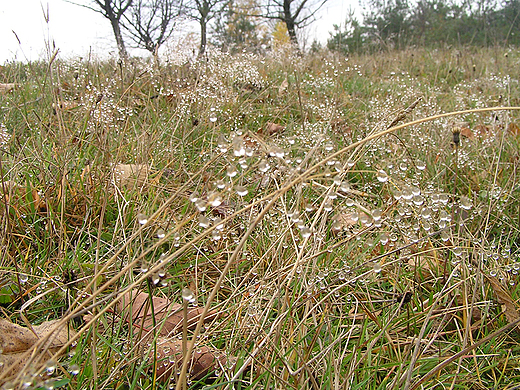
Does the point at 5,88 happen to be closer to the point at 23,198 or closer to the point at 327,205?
the point at 23,198

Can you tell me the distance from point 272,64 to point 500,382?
4.56 meters

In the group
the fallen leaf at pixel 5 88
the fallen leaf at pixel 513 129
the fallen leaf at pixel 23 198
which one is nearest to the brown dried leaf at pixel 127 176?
the fallen leaf at pixel 23 198

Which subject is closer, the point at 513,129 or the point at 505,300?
the point at 505,300

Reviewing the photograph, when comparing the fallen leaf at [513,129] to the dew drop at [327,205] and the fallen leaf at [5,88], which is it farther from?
the fallen leaf at [5,88]

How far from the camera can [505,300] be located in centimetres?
122

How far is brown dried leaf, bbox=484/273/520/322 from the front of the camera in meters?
1.20

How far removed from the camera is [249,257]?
4.87 feet

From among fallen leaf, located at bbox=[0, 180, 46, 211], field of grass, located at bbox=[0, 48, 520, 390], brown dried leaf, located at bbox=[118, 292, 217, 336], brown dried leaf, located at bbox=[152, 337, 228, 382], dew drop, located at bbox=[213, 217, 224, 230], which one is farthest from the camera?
fallen leaf, located at bbox=[0, 180, 46, 211]

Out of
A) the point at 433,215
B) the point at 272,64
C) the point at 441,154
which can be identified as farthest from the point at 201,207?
the point at 272,64

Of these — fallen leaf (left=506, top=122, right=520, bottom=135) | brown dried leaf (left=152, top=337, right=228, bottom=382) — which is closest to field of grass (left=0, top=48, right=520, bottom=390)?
brown dried leaf (left=152, top=337, right=228, bottom=382)

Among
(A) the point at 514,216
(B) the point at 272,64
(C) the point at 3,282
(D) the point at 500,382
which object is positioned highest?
(B) the point at 272,64

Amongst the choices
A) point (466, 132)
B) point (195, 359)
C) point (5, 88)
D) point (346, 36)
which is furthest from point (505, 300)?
point (346, 36)

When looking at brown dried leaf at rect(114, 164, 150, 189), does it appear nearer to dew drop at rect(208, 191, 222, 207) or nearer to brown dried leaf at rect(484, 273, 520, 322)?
dew drop at rect(208, 191, 222, 207)

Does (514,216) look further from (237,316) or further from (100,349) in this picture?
(100,349)
